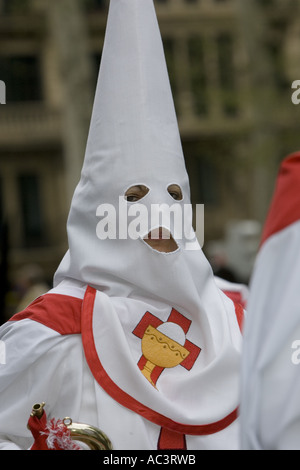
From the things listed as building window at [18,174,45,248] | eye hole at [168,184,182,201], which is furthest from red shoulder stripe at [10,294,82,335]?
building window at [18,174,45,248]

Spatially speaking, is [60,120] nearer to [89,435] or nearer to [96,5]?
[96,5]

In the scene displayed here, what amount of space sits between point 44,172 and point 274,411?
2650cm

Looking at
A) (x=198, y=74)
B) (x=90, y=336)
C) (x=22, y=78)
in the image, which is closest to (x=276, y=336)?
(x=90, y=336)

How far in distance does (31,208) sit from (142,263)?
25.5 metres

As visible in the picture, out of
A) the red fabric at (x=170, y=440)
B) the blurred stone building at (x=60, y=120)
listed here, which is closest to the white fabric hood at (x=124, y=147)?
the red fabric at (x=170, y=440)

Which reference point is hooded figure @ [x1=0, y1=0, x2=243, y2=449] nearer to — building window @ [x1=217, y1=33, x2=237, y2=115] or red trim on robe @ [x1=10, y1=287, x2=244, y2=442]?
red trim on robe @ [x1=10, y1=287, x2=244, y2=442]

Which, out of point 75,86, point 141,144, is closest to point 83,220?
point 141,144

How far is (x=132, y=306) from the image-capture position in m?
3.42

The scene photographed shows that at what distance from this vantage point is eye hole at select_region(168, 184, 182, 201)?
3621 mm

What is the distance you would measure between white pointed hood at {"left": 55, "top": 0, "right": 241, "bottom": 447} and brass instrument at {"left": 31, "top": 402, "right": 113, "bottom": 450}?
272mm

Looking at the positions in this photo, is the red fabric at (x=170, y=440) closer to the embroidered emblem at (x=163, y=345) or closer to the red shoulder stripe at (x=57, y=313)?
the embroidered emblem at (x=163, y=345)

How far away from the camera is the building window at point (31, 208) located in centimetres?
2805

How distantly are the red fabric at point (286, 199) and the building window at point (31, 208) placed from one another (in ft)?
84.7

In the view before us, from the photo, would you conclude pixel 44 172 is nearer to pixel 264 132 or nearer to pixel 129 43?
pixel 264 132
